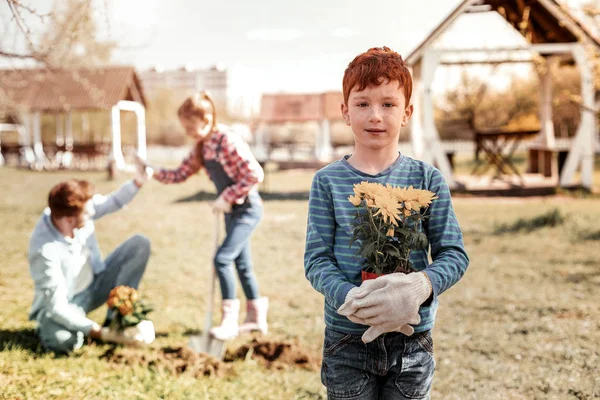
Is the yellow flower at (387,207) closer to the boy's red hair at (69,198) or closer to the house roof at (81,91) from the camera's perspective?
the boy's red hair at (69,198)

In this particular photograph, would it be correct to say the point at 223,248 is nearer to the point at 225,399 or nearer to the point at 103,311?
the point at 225,399

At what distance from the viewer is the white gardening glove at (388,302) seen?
162 centimetres

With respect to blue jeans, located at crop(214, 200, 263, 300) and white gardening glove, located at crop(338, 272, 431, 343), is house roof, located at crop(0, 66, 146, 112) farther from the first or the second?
white gardening glove, located at crop(338, 272, 431, 343)

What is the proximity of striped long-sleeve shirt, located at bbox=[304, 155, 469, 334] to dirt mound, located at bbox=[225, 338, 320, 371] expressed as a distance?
75.2 inches

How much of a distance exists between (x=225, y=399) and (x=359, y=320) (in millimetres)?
1757

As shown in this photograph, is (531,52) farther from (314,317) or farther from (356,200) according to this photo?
(356,200)

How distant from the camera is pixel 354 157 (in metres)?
1.98

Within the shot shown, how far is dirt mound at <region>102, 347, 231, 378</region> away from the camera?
3.52 meters

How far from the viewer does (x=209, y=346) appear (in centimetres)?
400

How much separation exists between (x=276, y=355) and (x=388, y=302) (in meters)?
2.42

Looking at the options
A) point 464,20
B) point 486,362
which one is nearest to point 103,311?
point 486,362

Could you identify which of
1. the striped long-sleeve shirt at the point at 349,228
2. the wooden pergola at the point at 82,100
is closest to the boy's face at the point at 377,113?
the striped long-sleeve shirt at the point at 349,228

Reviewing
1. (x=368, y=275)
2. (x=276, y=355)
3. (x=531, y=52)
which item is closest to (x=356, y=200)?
(x=368, y=275)

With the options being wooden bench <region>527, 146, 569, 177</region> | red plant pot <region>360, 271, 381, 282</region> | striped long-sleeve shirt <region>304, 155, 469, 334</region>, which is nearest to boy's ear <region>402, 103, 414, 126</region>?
striped long-sleeve shirt <region>304, 155, 469, 334</region>
